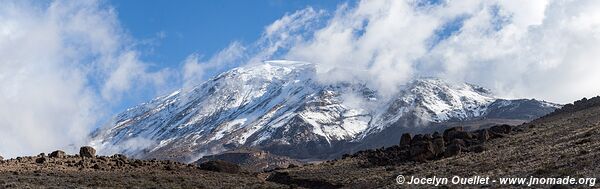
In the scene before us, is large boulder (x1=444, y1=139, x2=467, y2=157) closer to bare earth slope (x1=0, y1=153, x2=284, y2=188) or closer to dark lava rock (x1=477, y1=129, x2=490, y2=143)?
dark lava rock (x1=477, y1=129, x2=490, y2=143)

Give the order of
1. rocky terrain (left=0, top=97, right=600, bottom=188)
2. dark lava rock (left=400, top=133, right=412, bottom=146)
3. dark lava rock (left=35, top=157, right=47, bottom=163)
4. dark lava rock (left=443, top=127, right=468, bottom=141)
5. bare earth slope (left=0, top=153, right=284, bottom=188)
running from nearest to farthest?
rocky terrain (left=0, top=97, right=600, bottom=188) → bare earth slope (left=0, top=153, right=284, bottom=188) → dark lava rock (left=35, top=157, right=47, bottom=163) → dark lava rock (left=443, top=127, right=468, bottom=141) → dark lava rock (left=400, top=133, right=412, bottom=146)

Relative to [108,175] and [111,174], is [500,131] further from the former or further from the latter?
[108,175]

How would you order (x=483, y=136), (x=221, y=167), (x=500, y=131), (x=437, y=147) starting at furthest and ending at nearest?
(x=500, y=131) → (x=483, y=136) → (x=221, y=167) → (x=437, y=147)

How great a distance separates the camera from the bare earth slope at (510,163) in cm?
3438

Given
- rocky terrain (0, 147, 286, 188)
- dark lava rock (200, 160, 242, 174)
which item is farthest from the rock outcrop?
dark lava rock (200, 160, 242, 174)

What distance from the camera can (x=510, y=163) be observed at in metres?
39.0

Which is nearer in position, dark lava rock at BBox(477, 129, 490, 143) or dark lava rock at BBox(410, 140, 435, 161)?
dark lava rock at BBox(410, 140, 435, 161)

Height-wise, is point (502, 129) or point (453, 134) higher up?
point (502, 129)

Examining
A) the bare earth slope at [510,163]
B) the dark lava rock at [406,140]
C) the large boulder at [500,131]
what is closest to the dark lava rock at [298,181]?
the bare earth slope at [510,163]

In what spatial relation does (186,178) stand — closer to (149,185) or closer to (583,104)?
(149,185)

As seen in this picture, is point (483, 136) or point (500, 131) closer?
point (483, 136)

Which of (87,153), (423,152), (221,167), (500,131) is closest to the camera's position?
(423,152)

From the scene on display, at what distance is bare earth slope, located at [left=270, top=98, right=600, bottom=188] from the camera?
3438 cm

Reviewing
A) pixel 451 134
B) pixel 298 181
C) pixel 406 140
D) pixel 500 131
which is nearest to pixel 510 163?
pixel 298 181
